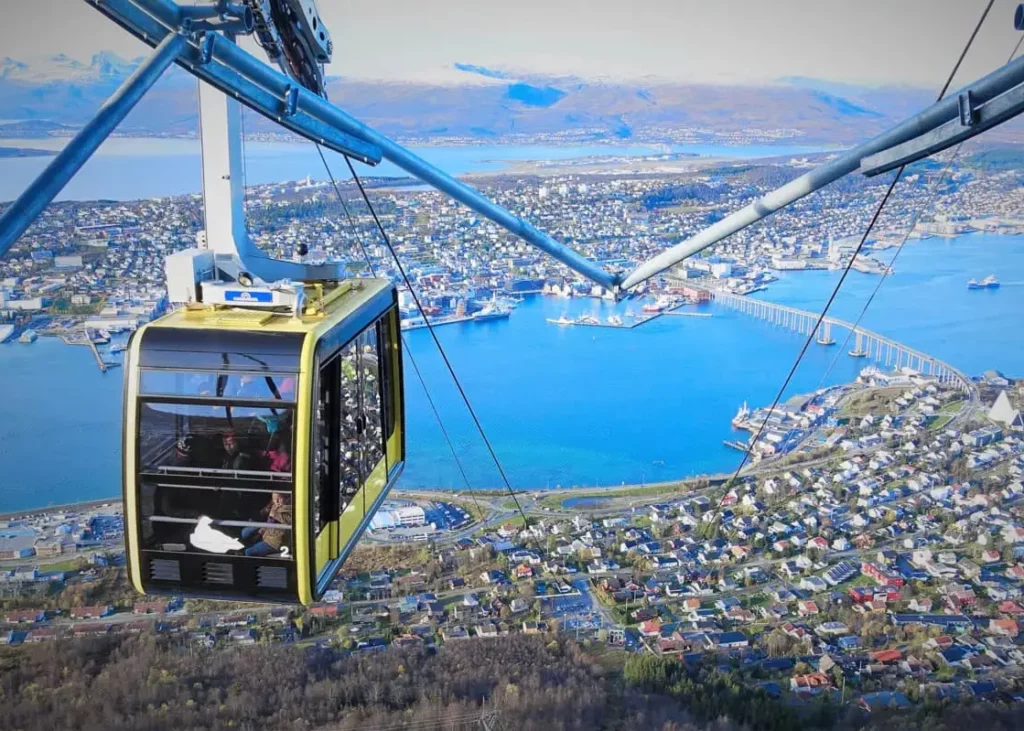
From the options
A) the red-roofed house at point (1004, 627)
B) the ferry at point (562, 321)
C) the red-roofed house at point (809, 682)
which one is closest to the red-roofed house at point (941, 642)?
the red-roofed house at point (1004, 627)

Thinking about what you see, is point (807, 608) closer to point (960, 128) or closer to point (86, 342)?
point (960, 128)

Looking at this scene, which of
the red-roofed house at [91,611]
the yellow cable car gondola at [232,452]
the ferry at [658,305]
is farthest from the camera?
the ferry at [658,305]

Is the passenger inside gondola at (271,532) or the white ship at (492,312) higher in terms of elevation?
the passenger inside gondola at (271,532)

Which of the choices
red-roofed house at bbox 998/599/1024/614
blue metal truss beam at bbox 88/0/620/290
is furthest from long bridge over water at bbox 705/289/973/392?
blue metal truss beam at bbox 88/0/620/290

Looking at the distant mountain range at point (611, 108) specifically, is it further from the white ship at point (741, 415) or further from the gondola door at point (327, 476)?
the gondola door at point (327, 476)

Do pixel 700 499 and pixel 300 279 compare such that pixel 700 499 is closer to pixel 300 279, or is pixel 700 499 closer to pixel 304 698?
pixel 304 698

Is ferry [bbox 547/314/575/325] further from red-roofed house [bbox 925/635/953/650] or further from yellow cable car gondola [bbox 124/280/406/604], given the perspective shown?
yellow cable car gondola [bbox 124/280/406/604]
